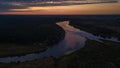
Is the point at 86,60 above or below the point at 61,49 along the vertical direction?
above

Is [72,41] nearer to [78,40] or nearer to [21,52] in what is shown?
[78,40]

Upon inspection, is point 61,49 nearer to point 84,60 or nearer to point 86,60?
point 84,60

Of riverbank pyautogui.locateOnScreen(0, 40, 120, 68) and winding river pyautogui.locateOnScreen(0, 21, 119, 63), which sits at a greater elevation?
riverbank pyautogui.locateOnScreen(0, 40, 120, 68)

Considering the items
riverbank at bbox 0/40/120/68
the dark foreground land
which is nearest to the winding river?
the dark foreground land

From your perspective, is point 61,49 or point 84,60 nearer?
point 84,60

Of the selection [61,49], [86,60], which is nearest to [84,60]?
[86,60]

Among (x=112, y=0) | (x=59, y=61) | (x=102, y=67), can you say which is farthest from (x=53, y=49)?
(x=112, y=0)

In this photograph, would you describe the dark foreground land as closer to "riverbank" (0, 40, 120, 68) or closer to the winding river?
"riverbank" (0, 40, 120, 68)

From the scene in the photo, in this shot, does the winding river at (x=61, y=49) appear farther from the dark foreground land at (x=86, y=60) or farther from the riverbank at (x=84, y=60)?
the riverbank at (x=84, y=60)
